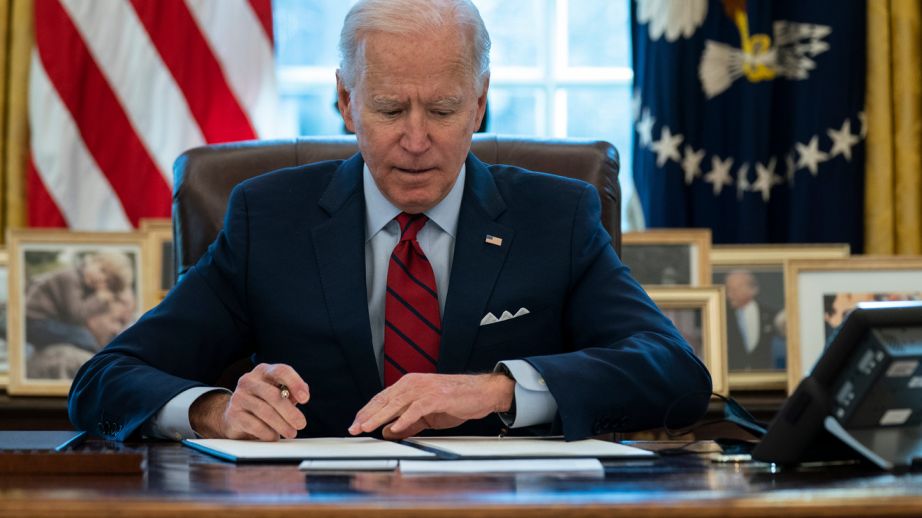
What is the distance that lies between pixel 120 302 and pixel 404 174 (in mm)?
1432

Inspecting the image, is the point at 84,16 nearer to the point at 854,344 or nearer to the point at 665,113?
the point at 665,113

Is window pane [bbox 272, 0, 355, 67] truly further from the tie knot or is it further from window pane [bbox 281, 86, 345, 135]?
the tie knot

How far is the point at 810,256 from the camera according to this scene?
3.29m

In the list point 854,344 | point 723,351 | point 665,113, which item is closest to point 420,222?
point 854,344

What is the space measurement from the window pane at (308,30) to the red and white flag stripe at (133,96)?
4.5 inches

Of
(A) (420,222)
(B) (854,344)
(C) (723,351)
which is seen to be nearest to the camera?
(B) (854,344)

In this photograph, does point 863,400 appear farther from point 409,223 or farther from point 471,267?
point 409,223

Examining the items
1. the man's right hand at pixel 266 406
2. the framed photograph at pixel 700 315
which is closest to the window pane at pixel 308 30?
the framed photograph at pixel 700 315

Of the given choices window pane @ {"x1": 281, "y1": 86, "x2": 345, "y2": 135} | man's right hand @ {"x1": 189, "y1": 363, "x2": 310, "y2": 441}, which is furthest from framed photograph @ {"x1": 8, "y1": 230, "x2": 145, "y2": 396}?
man's right hand @ {"x1": 189, "y1": 363, "x2": 310, "y2": 441}

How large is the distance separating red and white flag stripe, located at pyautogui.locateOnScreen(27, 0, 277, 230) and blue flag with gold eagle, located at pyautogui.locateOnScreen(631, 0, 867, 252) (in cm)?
117

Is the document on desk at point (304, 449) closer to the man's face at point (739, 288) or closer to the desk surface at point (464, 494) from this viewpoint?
the desk surface at point (464, 494)

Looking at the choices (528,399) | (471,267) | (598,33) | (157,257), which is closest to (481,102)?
(471,267)

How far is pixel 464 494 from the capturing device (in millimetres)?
1096

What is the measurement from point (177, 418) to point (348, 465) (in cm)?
55
